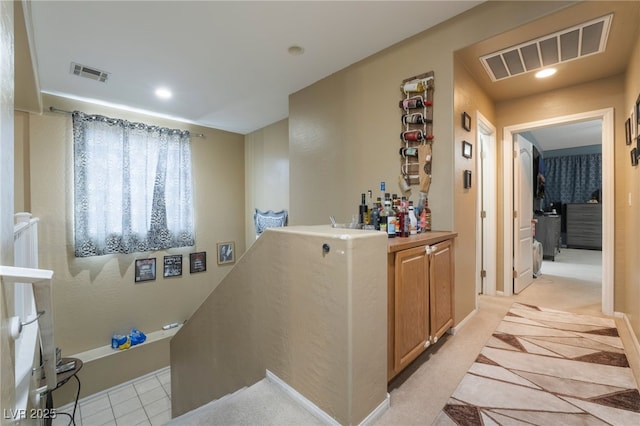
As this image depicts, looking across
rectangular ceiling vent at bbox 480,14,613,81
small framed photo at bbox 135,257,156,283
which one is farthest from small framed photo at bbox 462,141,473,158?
small framed photo at bbox 135,257,156,283

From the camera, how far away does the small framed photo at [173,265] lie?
4336 mm

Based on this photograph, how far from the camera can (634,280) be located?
2.11 meters

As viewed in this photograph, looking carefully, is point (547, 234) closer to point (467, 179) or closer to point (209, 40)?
point (467, 179)

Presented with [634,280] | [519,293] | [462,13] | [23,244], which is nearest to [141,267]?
[23,244]

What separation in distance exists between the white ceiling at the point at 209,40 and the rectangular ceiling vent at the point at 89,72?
2.6 inches

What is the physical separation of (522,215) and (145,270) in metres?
5.19

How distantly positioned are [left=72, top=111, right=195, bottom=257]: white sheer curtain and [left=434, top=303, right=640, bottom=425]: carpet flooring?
416 cm

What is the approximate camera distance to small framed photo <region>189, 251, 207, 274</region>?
4.61 metres

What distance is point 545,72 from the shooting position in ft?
8.49

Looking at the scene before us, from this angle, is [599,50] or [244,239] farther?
[244,239]

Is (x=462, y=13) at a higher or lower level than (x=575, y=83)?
higher

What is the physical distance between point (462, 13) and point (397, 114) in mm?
835

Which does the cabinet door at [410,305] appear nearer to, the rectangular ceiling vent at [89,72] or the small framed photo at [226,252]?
the rectangular ceiling vent at [89,72]

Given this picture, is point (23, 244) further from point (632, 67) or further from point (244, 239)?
point (632, 67)
